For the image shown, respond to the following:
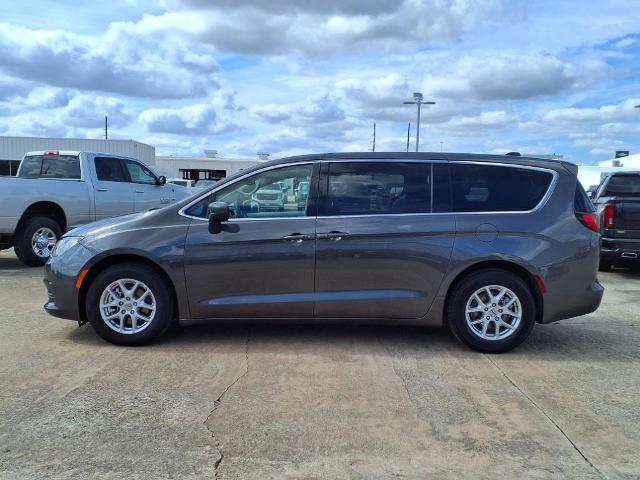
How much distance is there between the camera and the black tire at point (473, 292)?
5344mm

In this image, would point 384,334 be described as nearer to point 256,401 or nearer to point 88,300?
point 256,401

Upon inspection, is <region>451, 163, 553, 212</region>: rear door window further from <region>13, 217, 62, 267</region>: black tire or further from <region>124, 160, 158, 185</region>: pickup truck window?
<region>124, 160, 158, 185</region>: pickup truck window

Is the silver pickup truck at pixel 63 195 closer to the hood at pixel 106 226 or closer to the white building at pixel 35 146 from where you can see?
the hood at pixel 106 226

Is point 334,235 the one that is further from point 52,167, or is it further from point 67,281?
point 52,167

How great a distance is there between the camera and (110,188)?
11.2 meters

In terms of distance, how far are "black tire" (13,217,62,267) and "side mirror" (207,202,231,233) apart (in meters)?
6.14

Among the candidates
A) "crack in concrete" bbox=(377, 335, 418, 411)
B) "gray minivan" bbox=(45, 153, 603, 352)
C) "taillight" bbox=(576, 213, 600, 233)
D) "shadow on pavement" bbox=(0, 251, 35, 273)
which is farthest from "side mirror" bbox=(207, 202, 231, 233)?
"shadow on pavement" bbox=(0, 251, 35, 273)

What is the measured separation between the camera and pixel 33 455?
135 inches

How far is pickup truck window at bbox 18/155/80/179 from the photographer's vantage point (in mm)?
11078

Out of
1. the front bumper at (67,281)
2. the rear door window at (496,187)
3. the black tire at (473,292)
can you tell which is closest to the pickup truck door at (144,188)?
the front bumper at (67,281)

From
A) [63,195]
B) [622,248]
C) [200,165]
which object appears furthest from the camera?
[200,165]

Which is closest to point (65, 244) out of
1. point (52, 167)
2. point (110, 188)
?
point (110, 188)

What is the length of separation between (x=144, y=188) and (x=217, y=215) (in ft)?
23.1

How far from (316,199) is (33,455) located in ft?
10.0
